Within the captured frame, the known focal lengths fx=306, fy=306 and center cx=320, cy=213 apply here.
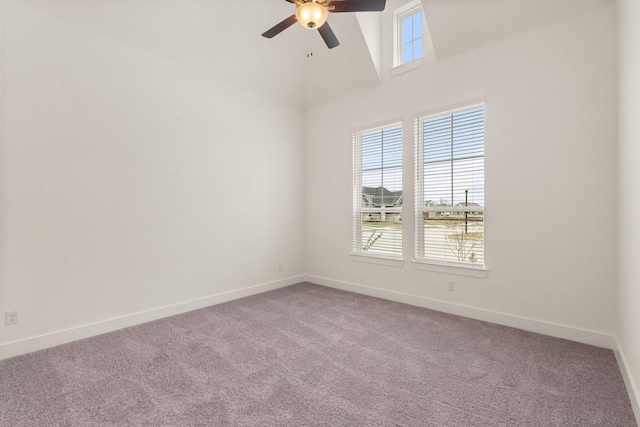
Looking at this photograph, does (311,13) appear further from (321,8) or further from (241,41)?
(241,41)

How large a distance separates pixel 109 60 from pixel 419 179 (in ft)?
12.3

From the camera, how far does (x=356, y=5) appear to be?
97.8 inches

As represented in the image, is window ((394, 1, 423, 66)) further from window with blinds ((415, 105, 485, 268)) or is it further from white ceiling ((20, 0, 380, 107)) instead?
window with blinds ((415, 105, 485, 268))

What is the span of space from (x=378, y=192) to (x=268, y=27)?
8.61ft

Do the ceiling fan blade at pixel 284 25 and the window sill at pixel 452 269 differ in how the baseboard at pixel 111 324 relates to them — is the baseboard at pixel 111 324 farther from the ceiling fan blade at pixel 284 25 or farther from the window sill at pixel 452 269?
the ceiling fan blade at pixel 284 25

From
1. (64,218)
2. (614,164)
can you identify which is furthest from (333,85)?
(64,218)

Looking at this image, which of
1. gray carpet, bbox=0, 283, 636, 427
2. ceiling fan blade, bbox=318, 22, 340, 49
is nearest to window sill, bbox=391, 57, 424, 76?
ceiling fan blade, bbox=318, 22, 340, 49

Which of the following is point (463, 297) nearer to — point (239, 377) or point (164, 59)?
point (239, 377)

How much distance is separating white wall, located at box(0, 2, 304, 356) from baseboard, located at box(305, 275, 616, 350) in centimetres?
183

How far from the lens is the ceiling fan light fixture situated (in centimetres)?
239

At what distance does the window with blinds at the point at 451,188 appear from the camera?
3533 millimetres

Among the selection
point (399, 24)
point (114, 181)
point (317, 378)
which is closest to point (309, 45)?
point (399, 24)

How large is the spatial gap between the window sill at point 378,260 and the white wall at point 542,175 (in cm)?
13

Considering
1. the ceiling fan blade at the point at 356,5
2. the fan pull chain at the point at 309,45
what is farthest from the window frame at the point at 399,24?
the ceiling fan blade at the point at 356,5
